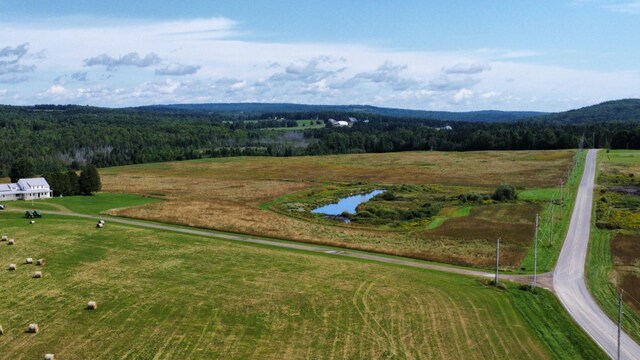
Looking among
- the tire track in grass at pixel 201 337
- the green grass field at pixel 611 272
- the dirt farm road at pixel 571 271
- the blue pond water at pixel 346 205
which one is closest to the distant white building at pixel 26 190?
the dirt farm road at pixel 571 271

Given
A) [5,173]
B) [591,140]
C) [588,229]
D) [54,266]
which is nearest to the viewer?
[54,266]

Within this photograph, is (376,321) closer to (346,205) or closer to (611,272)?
(611,272)

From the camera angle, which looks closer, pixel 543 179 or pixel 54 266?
pixel 54 266

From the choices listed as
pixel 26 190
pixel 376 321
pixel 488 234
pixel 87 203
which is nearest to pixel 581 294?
pixel 376 321

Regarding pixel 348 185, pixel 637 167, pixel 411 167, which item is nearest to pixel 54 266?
pixel 348 185

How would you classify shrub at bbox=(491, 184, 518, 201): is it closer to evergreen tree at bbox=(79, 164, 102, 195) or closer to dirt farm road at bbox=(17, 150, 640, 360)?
dirt farm road at bbox=(17, 150, 640, 360)

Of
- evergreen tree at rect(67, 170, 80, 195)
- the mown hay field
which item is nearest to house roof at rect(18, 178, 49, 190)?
evergreen tree at rect(67, 170, 80, 195)

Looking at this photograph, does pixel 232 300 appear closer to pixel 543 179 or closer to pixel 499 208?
pixel 499 208
